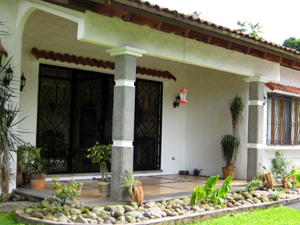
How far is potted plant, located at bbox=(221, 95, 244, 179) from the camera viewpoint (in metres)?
11.0

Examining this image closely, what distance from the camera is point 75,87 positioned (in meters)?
9.99

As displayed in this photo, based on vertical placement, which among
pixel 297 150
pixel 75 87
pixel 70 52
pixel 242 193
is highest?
pixel 70 52

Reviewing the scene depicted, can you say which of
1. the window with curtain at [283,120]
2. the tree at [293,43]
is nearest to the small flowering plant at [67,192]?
the window with curtain at [283,120]

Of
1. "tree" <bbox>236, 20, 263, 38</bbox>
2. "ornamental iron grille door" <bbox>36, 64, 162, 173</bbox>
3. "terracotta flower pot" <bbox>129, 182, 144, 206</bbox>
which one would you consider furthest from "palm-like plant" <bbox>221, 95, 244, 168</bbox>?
"tree" <bbox>236, 20, 263, 38</bbox>

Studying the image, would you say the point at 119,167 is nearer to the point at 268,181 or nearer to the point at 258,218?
the point at 258,218

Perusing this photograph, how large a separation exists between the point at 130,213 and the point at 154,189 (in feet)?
8.43

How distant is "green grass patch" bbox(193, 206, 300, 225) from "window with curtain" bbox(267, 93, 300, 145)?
444 cm

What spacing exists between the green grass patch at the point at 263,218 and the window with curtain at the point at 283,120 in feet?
14.6

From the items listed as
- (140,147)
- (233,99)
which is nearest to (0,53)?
(140,147)

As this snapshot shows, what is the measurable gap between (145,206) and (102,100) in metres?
4.46

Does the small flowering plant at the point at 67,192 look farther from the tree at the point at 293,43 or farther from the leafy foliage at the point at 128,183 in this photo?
the tree at the point at 293,43

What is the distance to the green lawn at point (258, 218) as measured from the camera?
6344mm

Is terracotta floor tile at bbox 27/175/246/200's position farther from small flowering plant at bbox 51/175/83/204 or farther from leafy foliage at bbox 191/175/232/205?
leafy foliage at bbox 191/175/232/205

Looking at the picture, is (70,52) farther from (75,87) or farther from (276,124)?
(276,124)
